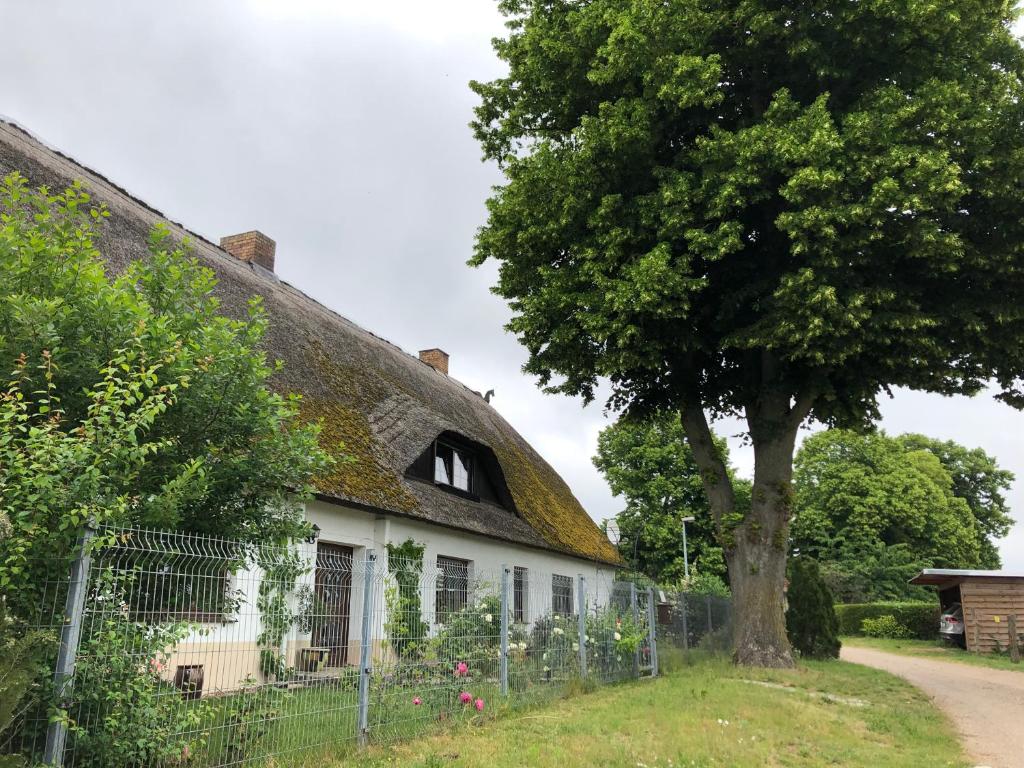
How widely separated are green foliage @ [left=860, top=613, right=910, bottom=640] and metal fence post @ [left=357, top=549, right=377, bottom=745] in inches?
1182

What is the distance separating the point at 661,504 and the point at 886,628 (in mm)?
11577

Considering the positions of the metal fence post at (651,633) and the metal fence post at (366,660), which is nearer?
the metal fence post at (366,660)

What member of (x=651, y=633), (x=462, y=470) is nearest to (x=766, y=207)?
(x=651, y=633)

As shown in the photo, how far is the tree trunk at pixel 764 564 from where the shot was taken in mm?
12531

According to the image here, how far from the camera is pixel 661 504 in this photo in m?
37.4

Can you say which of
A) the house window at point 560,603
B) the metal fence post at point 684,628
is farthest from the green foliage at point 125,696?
the metal fence post at point 684,628

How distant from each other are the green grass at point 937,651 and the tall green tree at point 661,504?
8.18 metres

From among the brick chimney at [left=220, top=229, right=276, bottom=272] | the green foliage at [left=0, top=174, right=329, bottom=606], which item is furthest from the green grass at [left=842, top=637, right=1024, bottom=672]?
the brick chimney at [left=220, top=229, right=276, bottom=272]

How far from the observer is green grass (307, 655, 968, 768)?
637cm

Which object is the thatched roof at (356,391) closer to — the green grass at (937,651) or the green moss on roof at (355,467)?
the green moss on roof at (355,467)

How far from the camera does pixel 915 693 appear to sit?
11656 mm

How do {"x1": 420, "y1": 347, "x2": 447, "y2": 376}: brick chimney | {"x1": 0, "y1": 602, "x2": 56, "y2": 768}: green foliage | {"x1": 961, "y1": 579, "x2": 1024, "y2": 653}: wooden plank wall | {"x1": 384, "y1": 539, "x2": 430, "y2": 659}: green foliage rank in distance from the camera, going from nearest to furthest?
{"x1": 0, "y1": 602, "x2": 56, "y2": 768}: green foliage → {"x1": 384, "y1": 539, "x2": 430, "y2": 659}: green foliage → {"x1": 961, "y1": 579, "x2": 1024, "y2": 653}: wooden plank wall → {"x1": 420, "y1": 347, "x2": 447, "y2": 376}: brick chimney

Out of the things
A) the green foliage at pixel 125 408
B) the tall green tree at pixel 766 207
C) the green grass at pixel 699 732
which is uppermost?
the tall green tree at pixel 766 207

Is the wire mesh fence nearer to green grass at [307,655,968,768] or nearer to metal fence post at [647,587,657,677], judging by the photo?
green grass at [307,655,968,768]
